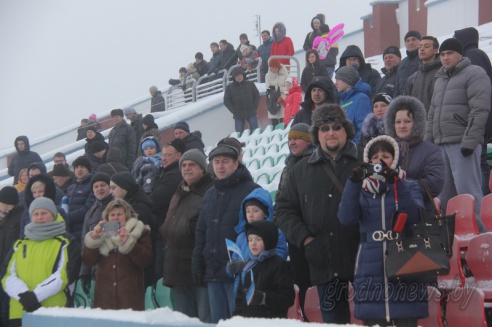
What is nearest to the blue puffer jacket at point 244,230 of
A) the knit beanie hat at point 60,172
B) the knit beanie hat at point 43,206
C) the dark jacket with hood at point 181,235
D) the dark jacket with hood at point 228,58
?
the dark jacket with hood at point 181,235

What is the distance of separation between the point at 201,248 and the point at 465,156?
106 inches

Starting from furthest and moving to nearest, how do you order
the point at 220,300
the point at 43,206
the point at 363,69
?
1. the point at 363,69
2. the point at 43,206
3. the point at 220,300

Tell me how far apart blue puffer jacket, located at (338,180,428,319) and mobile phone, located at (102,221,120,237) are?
2.59 m

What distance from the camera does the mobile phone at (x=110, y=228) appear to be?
804 centimetres

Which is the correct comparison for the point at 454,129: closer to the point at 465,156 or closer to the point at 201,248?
the point at 465,156

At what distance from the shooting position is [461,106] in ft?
28.8

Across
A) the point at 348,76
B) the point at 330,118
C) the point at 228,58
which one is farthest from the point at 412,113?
the point at 228,58

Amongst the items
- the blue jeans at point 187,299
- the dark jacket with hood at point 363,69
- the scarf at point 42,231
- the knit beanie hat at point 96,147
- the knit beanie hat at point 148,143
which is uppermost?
the dark jacket with hood at point 363,69

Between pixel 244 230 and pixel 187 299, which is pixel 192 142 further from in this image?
pixel 244 230

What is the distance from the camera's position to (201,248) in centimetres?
759

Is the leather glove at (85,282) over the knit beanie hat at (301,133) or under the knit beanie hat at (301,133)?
under

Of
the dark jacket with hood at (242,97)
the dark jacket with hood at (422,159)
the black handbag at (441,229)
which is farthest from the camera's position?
the dark jacket with hood at (242,97)

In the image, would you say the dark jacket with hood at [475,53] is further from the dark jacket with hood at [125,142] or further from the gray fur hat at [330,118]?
the dark jacket with hood at [125,142]

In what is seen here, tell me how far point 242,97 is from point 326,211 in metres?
10.3
